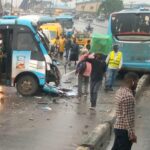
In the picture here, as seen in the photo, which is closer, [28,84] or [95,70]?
[95,70]

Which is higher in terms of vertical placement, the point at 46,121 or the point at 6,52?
the point at 6,52

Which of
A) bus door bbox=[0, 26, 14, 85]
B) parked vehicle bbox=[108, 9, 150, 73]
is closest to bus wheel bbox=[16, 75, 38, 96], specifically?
bus door bbox=[0, 26, 14, 85]

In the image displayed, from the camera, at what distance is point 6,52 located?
661 inches

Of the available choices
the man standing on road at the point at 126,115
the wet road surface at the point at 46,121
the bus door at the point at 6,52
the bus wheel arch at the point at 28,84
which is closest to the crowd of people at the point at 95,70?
the wet road surface at the point at 46,121

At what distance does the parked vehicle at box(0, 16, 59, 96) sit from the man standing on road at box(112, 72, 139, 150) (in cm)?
926

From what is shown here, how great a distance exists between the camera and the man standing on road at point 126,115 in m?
7.42

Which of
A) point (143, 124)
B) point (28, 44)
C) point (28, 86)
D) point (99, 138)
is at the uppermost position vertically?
point (28, 44)

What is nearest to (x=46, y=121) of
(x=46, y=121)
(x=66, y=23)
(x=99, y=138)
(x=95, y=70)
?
(x=46, y=121)

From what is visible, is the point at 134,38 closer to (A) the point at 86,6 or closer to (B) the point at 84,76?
(B) the point at 84,76

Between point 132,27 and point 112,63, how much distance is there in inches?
163

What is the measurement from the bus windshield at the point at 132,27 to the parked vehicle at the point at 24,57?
651 cm

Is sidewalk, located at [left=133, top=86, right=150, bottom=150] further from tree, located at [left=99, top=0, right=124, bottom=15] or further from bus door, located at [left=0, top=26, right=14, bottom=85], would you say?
tree, located at [left=99, top=0, right=124, bottom=15]

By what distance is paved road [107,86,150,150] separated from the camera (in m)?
10.6

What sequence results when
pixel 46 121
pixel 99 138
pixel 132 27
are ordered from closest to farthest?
pixel 99 138
pixel 46 121
pixel 132 27
